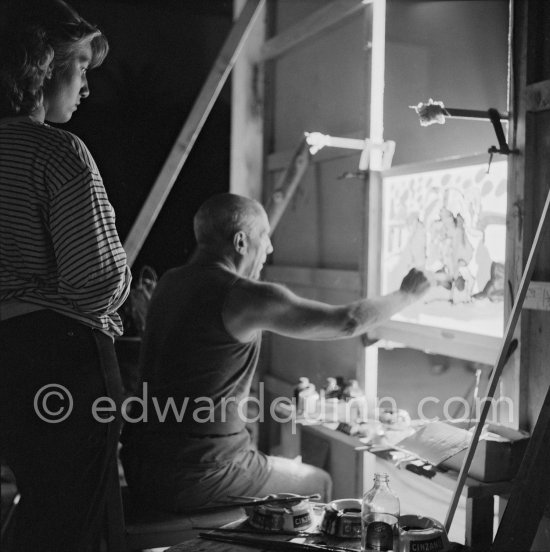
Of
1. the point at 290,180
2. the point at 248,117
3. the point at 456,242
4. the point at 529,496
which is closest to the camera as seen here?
the point at 529,496

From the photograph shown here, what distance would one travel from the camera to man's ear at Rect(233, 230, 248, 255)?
2955 millimetres

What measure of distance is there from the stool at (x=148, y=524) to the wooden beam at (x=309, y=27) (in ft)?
8.09

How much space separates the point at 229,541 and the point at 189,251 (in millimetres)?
2890

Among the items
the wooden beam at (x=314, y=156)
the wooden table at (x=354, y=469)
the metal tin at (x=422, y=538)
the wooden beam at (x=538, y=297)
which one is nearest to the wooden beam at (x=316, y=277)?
the wooden beam at (x=314, y=156)

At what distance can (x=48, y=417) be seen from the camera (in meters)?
1.95

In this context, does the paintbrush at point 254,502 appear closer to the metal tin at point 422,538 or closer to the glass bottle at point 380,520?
the glass bottle at point 380,520

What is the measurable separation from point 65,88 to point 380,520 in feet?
4.69

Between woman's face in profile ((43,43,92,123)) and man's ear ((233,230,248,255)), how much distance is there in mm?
1005

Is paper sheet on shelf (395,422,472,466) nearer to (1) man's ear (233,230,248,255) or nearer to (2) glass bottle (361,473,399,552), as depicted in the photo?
(2) glass bottle (361,473,399,552)

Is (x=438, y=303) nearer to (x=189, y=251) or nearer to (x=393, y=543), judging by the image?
(x=393, y=543)

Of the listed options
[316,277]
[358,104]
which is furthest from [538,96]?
[316,277]

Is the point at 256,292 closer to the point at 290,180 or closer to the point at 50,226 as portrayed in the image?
the point at 50,226

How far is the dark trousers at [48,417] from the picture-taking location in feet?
6.37

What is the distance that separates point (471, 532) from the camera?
244cm
